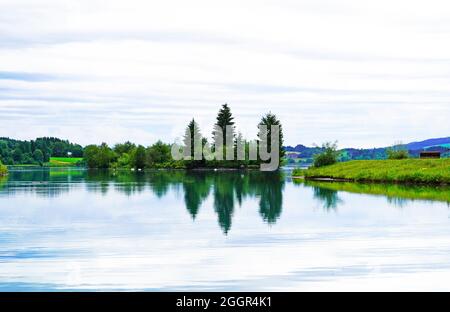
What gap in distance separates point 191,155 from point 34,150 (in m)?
70.5

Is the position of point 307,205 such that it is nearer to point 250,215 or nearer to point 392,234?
point 250,215

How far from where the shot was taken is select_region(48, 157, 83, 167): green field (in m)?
155

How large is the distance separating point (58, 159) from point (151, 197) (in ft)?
429

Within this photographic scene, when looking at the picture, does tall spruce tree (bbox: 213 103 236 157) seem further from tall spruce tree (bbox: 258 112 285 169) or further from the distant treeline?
the distant treeline

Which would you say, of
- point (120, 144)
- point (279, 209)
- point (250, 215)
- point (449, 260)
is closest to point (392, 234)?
point (449, 260)

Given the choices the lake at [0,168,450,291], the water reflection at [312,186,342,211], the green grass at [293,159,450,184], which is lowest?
the lake at [0,168,450,291]

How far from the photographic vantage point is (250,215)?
26.6 m

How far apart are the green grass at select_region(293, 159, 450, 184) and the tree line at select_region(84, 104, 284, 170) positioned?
32.1 metres

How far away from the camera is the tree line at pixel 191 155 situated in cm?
9884

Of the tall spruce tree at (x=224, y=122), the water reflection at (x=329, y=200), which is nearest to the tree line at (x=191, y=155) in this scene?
the tall spruce tree at (x=224, y=122)

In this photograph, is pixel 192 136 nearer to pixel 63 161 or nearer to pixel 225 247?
pixel 63 161

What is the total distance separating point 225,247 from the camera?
17.8 m

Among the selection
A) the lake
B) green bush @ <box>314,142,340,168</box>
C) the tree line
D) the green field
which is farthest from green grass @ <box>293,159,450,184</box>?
the green field

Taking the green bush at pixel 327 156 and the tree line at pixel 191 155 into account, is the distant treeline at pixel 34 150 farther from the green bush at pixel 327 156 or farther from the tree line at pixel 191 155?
the green bush at pixel 327 156
